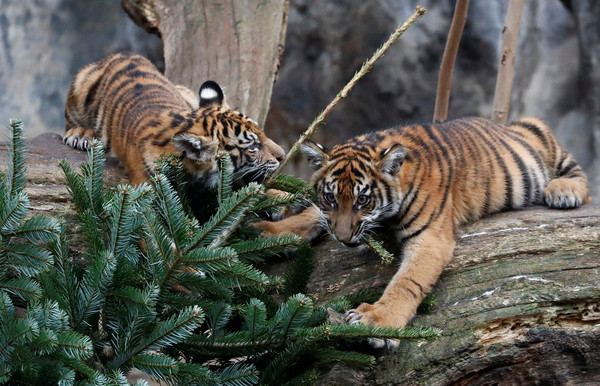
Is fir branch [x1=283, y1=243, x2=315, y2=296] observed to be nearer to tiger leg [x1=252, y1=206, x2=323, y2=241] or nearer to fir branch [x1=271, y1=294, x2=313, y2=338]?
fir branch [x1=271, y1=294, x2=313, y2=338]

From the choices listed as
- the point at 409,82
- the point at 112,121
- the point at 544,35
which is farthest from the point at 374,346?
the point at 544,35

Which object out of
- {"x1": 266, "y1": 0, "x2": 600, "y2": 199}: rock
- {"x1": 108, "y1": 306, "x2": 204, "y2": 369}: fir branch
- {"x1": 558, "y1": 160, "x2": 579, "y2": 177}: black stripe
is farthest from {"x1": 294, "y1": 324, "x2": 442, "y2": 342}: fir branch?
{"x1": 266, "y1": 0, "x2": 600, "y2": 199}: rock

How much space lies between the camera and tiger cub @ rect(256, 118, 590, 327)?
12.1 ft

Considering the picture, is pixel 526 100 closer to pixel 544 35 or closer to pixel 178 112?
pixel 544 35

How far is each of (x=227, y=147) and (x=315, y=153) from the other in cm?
75

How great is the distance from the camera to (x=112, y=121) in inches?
212

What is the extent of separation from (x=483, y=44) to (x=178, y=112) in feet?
20.9

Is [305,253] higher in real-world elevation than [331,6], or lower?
lower

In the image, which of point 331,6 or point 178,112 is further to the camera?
point 331,6

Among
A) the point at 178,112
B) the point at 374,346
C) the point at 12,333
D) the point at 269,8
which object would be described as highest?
the point at 269,8

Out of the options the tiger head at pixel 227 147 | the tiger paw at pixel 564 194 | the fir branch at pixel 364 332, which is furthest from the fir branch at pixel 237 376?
the tiger paw at pixel 564 194

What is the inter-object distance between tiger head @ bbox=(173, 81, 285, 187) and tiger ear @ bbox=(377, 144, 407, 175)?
3.21 feet

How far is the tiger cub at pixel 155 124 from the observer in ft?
14.3

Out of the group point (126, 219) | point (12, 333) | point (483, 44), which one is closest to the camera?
point (12, 333)
